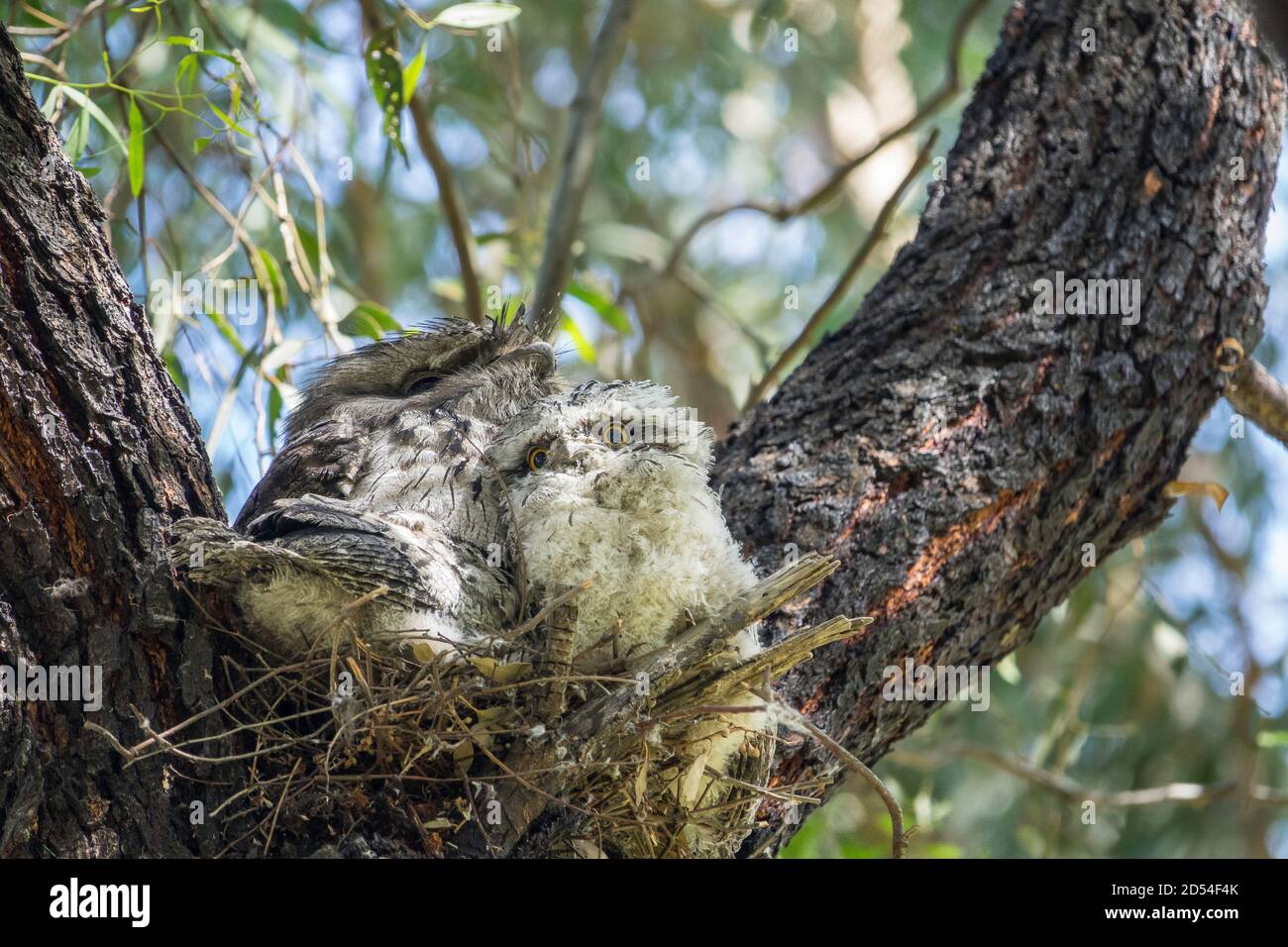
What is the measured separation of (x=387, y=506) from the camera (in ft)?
6.85

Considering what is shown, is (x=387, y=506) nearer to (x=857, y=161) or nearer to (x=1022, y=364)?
(x=1022, y=364)

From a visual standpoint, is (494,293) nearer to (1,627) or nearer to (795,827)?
(795,827)

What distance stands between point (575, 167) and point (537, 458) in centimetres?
163

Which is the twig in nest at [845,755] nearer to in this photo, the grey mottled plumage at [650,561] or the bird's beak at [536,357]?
the grey mottled plumage at [650,561]

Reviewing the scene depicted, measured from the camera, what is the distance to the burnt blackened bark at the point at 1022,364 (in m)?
2.29

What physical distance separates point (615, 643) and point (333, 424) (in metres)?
0.83

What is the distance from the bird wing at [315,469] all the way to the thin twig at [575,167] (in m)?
0.69

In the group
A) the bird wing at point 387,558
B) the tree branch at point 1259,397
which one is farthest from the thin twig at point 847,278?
the bird wing at point 387,558

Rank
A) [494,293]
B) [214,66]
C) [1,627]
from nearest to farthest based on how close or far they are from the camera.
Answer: [1,627], [494,293], [214,66]

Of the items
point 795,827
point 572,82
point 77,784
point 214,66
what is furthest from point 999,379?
point 572,82

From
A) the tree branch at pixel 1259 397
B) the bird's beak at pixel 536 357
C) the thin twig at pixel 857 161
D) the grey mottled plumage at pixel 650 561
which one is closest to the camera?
the grey mottled plumage at pixel 650 561

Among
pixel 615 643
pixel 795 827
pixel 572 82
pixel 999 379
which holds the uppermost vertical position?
pixel 572 82

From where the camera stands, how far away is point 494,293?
3318 millimetres

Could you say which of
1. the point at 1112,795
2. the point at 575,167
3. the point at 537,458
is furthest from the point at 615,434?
the point at 1112,795
